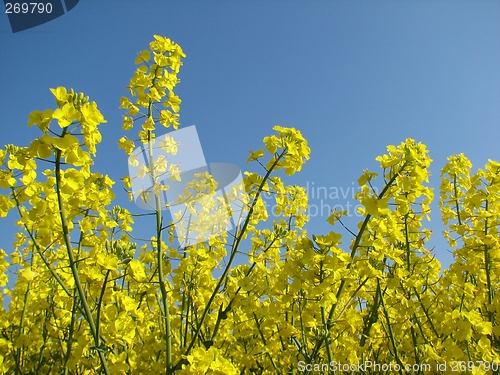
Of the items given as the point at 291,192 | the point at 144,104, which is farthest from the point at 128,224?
the point at 291,192

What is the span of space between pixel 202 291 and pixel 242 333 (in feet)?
2.19

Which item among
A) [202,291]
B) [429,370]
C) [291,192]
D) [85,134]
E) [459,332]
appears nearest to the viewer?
[85,134]

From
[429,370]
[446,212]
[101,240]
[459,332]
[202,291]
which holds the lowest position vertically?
[429,370]

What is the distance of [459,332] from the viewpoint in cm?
308

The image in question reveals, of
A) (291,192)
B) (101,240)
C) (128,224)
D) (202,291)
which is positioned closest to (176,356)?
(202,291)

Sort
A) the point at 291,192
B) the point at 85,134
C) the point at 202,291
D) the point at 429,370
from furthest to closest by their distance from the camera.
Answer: the point at 291,192 → the point at 202,291 → the point at 429,370 → the point at 85,134

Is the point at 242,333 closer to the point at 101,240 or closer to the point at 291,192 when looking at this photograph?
the point at 101,240

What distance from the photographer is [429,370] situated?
3414 millimetres

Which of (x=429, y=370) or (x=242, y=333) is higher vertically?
(x=242, y=333)

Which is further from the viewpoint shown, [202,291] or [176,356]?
[202,291]

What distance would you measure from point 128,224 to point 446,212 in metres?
4.06

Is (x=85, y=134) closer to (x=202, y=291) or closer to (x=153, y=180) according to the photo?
(x=153, y=180)

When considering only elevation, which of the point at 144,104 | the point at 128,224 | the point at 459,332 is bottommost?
the point at 459,332

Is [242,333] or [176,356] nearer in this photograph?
[176,356]
